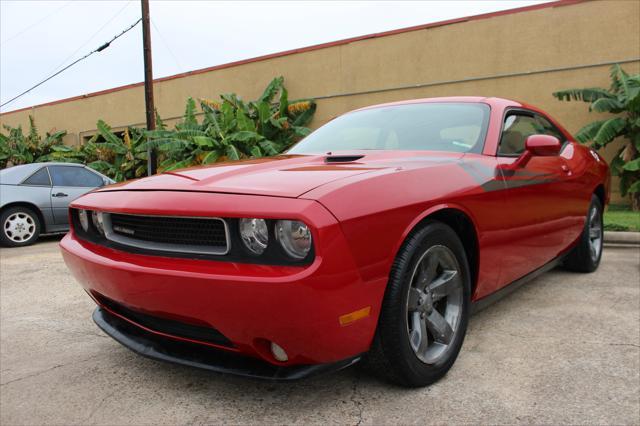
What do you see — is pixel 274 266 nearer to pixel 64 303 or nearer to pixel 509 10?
pixel 64 303

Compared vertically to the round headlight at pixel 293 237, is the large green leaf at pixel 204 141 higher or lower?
higher

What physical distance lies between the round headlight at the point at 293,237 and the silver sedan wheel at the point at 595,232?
3433mm

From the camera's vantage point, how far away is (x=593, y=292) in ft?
12.1

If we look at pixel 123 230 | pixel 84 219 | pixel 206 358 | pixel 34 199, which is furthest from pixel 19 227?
pixel 206 358

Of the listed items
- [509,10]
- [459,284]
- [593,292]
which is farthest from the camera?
[509,10]

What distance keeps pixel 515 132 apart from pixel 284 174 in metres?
1.89

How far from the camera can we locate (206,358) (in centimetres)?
195

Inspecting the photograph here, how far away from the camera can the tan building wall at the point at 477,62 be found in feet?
31.9

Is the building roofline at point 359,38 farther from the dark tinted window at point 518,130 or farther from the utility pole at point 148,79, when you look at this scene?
the dark tinted window at point 518,130

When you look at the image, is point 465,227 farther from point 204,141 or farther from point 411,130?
point 204,141

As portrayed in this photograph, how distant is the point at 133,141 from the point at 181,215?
50.0ft

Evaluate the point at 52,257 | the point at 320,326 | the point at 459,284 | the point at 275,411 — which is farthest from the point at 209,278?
the point at 52,257

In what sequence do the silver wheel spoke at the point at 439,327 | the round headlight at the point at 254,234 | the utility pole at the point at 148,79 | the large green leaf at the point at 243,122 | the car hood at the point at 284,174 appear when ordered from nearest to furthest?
the round headlight at the point at 254,234
the car hood at the point at 284,174
the silver wheel spoke at the point at 439,327
the large green leaf at the point at 243,122
the utility pole at the point at 148,79

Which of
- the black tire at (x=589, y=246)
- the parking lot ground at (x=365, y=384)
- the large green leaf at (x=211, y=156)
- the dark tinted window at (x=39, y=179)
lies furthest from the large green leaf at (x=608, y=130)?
the dark tinted window at (x=39, y=179)
